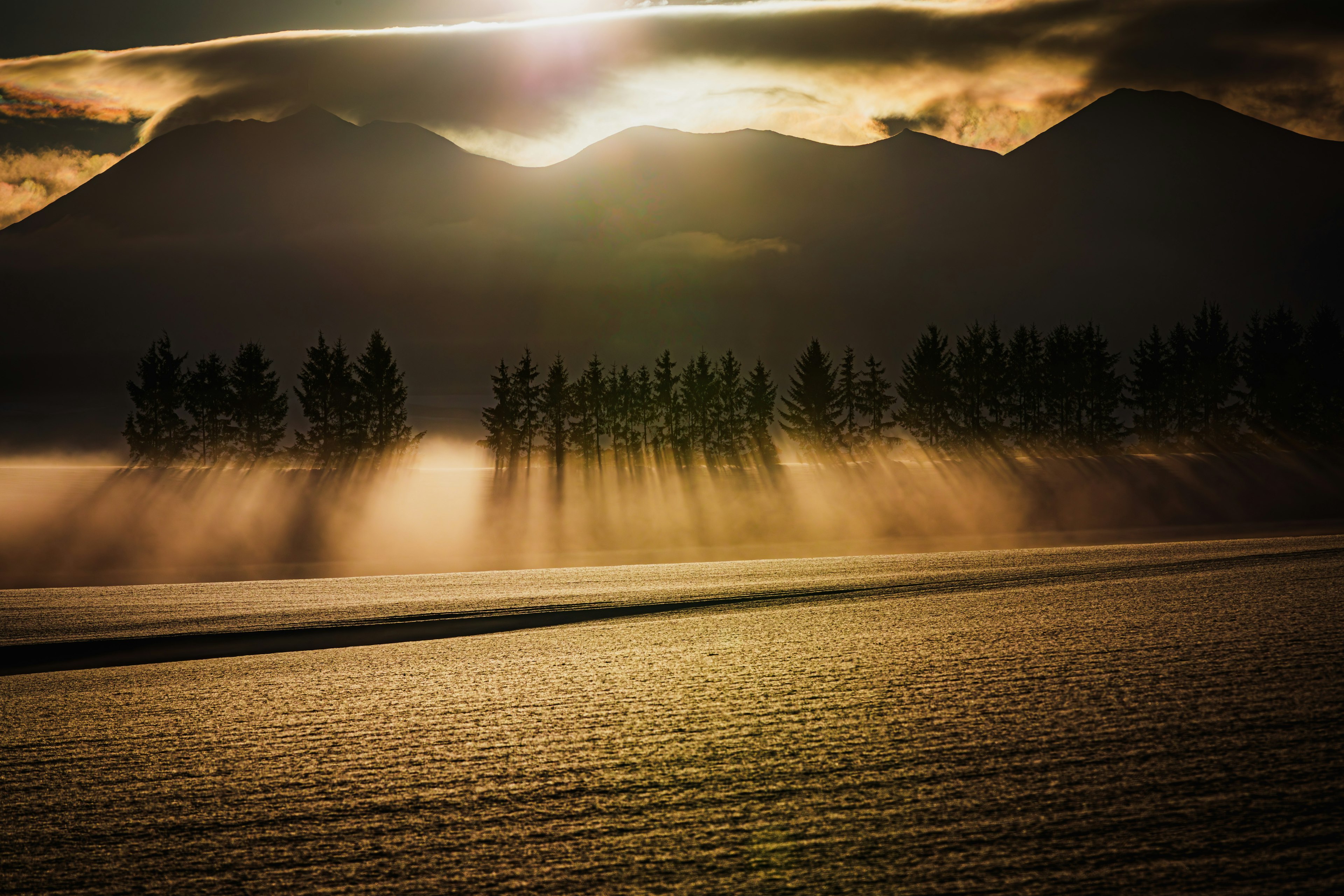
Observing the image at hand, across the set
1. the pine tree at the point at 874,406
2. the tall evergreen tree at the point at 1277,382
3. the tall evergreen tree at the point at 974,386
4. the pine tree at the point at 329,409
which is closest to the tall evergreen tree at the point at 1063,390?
the tall evergreen tree at the point at 974,386

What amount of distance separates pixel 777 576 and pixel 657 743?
20.1 metres

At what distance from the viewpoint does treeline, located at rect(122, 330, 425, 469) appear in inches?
4023

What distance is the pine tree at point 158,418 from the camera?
347 ft

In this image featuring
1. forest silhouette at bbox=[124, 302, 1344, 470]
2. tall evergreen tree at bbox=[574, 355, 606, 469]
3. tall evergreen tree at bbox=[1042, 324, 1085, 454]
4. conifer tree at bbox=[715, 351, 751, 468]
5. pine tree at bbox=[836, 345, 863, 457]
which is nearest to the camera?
forest silhouette at bbox=[124, 302, 1344, 470]

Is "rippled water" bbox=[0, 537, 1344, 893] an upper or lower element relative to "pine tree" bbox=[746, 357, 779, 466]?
lower

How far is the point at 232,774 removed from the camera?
9711 mm

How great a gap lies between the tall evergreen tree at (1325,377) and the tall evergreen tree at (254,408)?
112m

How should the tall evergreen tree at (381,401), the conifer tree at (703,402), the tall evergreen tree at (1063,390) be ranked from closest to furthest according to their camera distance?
the tall evergreen tree at (381,401), the conifer tree at (703,402), the tall evergreen tree at (1063,390)

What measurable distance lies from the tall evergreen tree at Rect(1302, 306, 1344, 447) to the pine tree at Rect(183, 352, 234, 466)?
117 meters

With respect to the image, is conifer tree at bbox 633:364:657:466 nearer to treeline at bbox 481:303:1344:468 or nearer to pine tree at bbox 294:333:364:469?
treeline at bbox 481:303:1344:468

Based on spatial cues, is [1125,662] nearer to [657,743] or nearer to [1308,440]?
[657,743]

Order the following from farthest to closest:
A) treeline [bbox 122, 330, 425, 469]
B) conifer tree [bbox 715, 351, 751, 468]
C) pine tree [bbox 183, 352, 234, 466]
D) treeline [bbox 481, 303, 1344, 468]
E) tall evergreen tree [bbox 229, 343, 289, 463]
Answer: conifer tree [bbox 715, 351, 751, 468], treeline [bbox 481, 303, 1344, 468], pine tree [bbox 183, 352, 234, 466], tall evergreen tree [bbox 229, 343, 289, 463], treeline [bbox 122, 330, 425, 469]

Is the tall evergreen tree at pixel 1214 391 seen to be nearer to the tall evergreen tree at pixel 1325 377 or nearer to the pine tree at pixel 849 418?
the tall evergreen tree at pixel 1325 377

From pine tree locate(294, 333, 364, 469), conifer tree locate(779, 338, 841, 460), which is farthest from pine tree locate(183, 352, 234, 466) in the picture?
conifer tree locate(779, 338, 841, 460)
